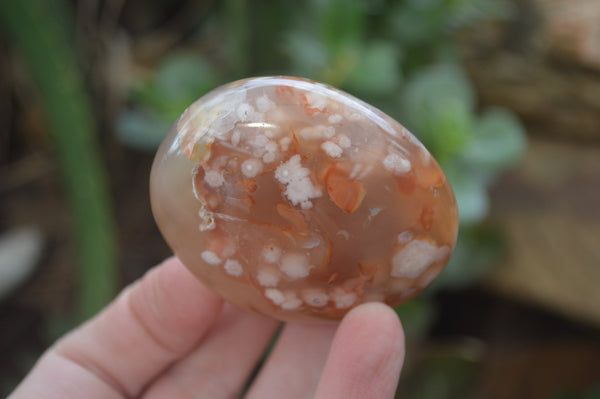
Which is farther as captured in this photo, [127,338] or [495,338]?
[495,338]

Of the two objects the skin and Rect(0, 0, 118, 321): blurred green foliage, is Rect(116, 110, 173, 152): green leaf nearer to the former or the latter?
Rect(0, 0, 118, 321): blurred green foliage

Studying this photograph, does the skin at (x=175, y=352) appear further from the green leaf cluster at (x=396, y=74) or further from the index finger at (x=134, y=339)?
the green leaf cluster at (x=396, y=74)

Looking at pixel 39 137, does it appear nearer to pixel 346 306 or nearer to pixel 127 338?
pixel 127 338

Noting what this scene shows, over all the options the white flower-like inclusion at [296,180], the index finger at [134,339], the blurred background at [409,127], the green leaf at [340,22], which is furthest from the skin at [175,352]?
the green leaf at [340,22]

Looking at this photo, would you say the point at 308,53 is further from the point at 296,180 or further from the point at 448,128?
the point at 296,180

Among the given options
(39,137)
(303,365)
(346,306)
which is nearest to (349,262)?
(346,306)
